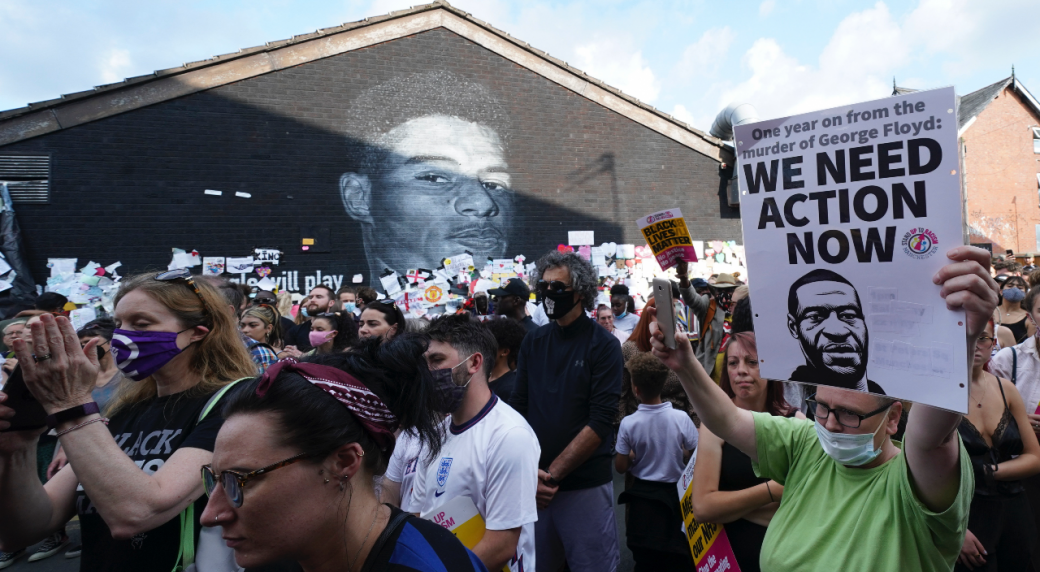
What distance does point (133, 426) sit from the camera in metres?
2.31

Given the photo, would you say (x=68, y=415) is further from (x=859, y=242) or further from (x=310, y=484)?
(x=859, y=242)

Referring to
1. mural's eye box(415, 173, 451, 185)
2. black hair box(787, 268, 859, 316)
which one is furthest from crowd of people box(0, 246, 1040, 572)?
mural's eye box(415, 173, 451, 185)

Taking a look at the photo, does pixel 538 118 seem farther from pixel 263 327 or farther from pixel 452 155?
pixel 263 327

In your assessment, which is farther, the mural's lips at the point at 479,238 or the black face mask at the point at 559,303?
the mural's lips at the point at 479,238

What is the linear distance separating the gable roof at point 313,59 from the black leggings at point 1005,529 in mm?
11193

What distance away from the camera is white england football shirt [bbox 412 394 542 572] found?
2428 millimetres

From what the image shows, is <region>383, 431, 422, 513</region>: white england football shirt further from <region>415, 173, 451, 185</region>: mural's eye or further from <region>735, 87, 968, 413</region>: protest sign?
<region>415, 173, 451, 185</region>: mural's eye

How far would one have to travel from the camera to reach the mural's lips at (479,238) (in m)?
12.3

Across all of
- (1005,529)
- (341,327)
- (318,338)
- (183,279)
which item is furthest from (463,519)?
(341,327)

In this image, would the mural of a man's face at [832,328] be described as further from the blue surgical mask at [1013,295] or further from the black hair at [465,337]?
the blue surgical mask at [1013,295]

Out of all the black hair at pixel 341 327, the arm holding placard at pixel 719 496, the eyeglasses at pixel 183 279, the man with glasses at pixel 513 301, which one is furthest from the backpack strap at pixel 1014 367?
the black hair at pixel 341 327

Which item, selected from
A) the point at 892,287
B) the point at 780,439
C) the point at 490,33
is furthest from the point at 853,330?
the point at 490,33

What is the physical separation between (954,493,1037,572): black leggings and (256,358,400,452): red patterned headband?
319 cm

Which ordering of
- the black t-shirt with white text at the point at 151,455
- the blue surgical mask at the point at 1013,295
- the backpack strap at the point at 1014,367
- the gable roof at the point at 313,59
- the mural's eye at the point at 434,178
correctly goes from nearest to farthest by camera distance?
1. the black t-shirt with white text at the point at 151,455
2. the backpack strap at the point at 1014,367
3. the blue surgical mask at the point at 1013,295
4. the gable roof at the point at 313,59
5. the mural's eye at the point at 434,178
